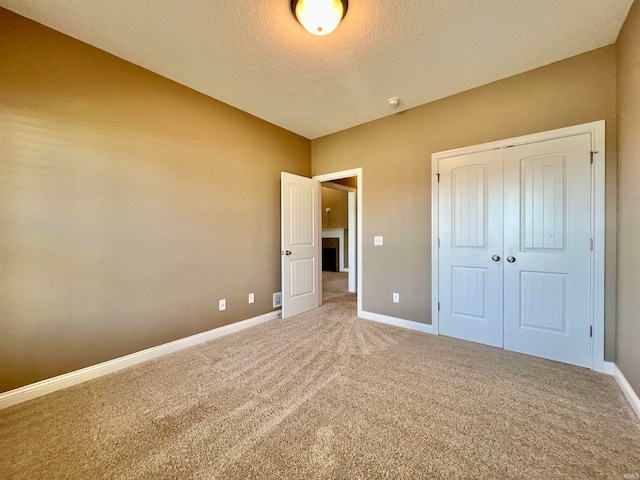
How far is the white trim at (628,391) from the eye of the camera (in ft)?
5.24

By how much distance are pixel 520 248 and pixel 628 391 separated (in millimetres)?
1202

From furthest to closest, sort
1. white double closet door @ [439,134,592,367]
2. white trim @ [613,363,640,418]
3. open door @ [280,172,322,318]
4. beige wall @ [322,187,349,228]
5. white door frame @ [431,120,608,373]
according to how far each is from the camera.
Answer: beige wall @ [322,187,349,228]
open door @ [280,172,322,318]
white double closet door @ [439,134,592,367]
white door frame @ [431,120,608,373]
white trim @ [613,363,640,418]

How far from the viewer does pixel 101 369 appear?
6.91ft

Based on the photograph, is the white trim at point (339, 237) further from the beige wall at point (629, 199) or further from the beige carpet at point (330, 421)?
the beige wall at point (629, 199)

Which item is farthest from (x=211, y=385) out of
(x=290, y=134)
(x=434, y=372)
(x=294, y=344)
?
(x=290, y=134)

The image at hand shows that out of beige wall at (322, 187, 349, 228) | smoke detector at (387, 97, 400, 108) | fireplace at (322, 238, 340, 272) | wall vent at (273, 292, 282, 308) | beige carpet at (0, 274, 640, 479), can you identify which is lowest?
beige carpet at (0, 274, 640, 479)

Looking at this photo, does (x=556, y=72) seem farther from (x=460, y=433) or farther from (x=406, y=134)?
(x=460, y=433)

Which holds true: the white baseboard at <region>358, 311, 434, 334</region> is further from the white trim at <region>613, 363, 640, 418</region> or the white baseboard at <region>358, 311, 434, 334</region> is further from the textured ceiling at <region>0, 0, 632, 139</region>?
the textured ceiling at <region>0, 0, 632, 139</region>

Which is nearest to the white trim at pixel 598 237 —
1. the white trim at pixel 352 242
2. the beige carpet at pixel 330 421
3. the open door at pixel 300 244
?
the beige carpet at pixel 330 421

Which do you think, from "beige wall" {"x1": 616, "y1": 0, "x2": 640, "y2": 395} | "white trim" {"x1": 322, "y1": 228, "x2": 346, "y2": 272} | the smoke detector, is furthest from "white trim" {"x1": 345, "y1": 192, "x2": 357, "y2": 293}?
"beige wall" {"x1": 616, "y1": 0, "x2": 640, "y2": 395}

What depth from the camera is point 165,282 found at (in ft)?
8.18

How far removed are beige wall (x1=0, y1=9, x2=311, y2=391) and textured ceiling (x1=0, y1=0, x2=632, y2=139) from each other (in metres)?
0.29

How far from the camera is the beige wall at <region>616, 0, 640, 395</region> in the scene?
1.64 m

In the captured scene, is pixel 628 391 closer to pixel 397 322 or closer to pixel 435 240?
pixel 435 240
